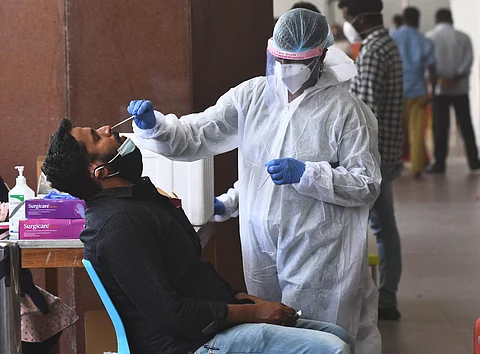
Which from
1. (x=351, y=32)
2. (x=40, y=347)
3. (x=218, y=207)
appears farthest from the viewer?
(x=351, y=32)

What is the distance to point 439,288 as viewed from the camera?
5.76 meters

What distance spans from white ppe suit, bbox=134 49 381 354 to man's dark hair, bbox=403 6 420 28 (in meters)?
6.46

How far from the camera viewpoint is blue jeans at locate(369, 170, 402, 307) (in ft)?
16.1

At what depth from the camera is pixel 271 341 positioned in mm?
2697

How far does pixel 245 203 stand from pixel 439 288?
2738mm

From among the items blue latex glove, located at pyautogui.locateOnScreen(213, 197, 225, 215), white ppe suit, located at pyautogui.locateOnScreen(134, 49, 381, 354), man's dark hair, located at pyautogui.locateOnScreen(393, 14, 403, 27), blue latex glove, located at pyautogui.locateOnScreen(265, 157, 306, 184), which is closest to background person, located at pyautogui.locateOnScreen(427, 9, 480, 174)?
man's dark hair, located at pyautogui.locateOnScreen(393, 14, 403, 27)

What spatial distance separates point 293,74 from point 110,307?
1089 mm

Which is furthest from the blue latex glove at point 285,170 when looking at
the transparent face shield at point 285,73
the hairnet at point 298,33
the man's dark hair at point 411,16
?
the man's dark hair at point 411,16

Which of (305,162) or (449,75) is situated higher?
(305,162)

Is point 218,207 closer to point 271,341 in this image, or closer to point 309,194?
point 309,194

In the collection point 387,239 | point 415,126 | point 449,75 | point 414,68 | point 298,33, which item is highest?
point 298,33

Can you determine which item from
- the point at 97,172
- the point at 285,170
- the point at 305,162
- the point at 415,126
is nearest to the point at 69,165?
the point at 97,172

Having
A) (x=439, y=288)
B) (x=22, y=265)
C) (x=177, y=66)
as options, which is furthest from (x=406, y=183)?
(x=22, y=265)

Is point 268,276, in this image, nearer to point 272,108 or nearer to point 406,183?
point 272,108
